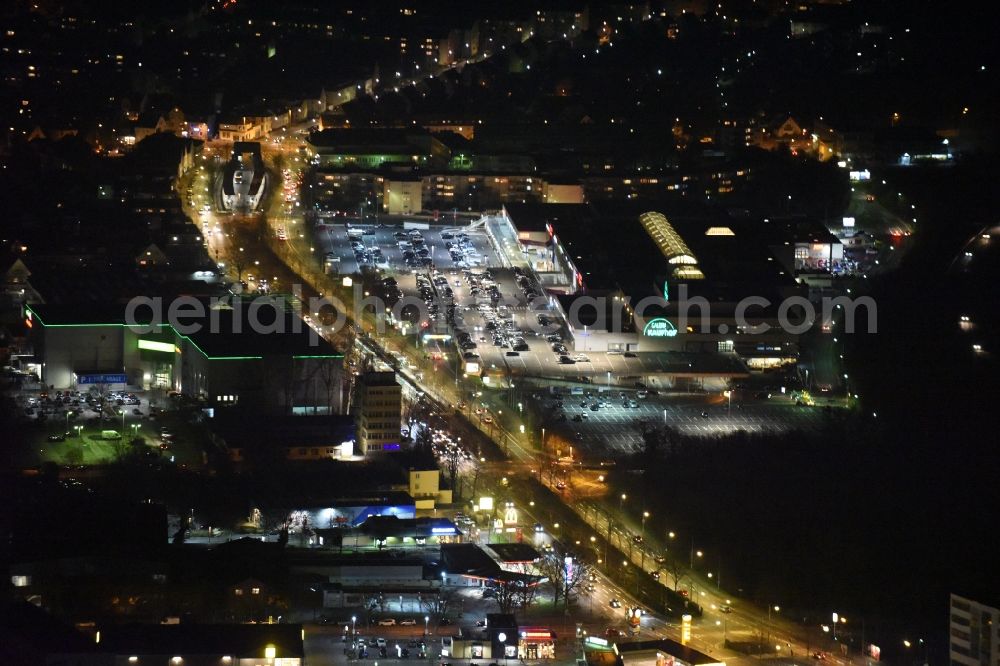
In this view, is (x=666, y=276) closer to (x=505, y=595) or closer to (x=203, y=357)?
(x=203, y=357)

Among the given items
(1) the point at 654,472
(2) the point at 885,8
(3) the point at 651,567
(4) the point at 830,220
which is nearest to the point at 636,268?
(4) the point at 830,220

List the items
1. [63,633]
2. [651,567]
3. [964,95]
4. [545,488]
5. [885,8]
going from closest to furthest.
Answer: [63,633] → [651,567] → [545,488] → [964,95] → [885,8]

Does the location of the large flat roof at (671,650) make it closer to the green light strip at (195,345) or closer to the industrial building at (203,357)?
the industrial building at (203,357)

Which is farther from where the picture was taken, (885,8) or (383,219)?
(885,8)

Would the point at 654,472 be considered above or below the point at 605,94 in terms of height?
below

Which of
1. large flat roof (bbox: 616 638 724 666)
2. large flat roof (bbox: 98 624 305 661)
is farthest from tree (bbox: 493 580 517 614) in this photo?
large flat roof (bbox: 98 624 305 661)

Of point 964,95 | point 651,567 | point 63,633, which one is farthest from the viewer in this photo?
point 964,95

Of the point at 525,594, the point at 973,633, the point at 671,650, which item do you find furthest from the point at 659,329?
the point at 973,633

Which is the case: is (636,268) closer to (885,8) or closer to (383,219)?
(383,219)
